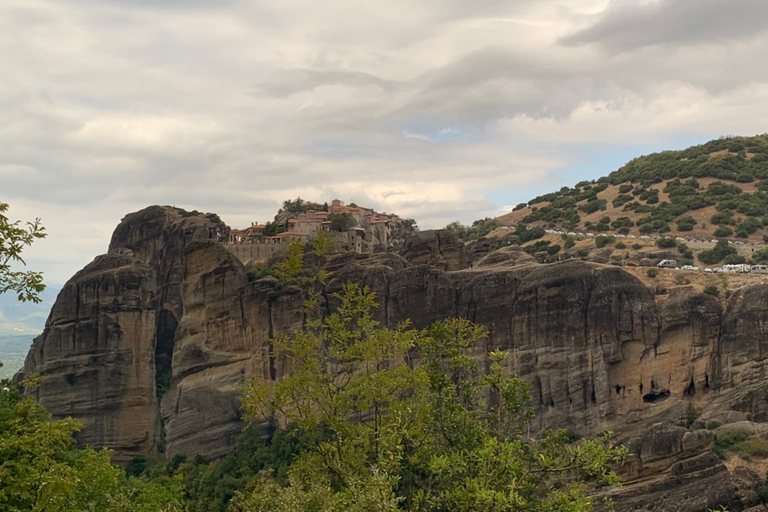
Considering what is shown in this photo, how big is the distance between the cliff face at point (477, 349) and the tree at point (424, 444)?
17.1 m

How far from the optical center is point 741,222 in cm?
7425

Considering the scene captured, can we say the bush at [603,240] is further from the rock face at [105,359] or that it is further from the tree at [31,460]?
the tree at [31,460]

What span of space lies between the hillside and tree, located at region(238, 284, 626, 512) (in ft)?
156

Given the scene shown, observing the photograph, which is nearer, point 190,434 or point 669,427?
point 669,427

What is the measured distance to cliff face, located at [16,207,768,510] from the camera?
48.2 m

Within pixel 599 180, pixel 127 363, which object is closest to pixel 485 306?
pixel 127 363

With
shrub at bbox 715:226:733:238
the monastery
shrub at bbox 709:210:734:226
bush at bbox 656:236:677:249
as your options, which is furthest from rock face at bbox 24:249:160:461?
shrub at bbox 709:210:734:226

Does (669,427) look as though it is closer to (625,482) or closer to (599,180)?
(625,482)

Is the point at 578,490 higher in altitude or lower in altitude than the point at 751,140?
lower

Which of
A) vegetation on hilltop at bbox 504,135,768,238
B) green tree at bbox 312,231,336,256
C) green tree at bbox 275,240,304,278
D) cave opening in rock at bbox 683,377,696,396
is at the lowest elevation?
cave opening in rock at bbox 683,377,696,396

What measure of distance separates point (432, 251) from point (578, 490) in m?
51.0

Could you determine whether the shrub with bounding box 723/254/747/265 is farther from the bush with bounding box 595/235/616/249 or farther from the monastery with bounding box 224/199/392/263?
the monastery with bounding box 224/199/392/263

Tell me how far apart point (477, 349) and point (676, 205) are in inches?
1505

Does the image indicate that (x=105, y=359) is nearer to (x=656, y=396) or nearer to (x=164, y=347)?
(x=164, y=347)
